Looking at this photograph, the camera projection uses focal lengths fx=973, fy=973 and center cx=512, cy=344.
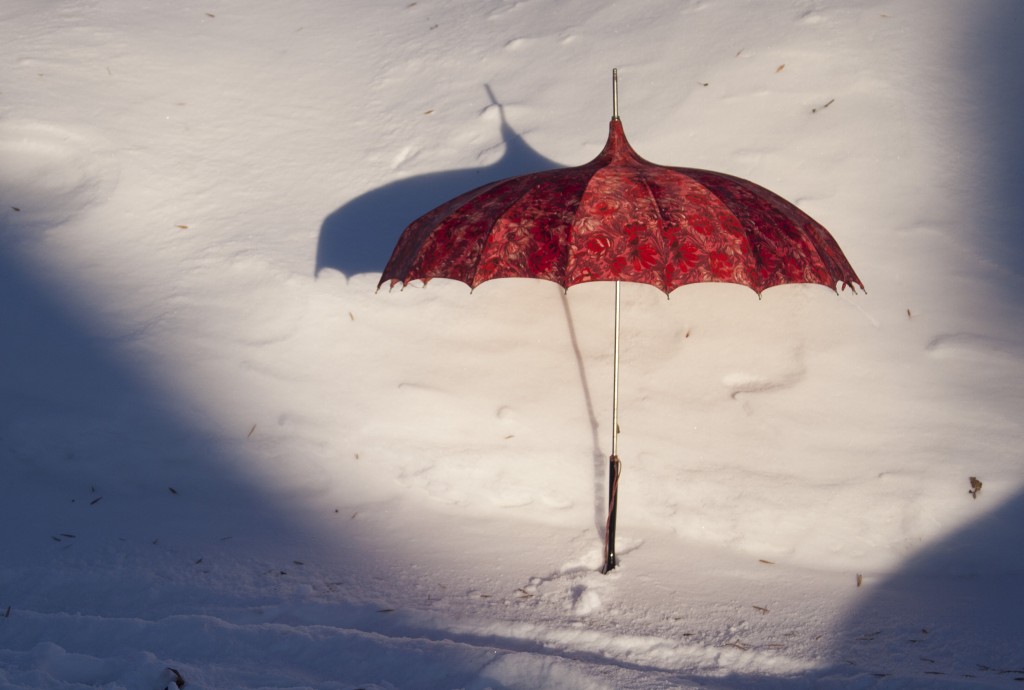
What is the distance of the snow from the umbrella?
1070 mm

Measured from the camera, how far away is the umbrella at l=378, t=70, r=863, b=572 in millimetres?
3186

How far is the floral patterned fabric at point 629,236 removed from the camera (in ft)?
10.5

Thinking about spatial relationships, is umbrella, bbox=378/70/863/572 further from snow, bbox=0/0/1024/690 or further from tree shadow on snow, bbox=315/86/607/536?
tree shadow on snow, bbox=315/86/607/536

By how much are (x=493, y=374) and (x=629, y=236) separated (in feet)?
4.90

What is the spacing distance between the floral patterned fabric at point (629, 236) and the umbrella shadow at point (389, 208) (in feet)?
5.14

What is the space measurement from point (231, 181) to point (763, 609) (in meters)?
3.75

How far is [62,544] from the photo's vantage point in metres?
3.86

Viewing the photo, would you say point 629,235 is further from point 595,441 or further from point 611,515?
point 595,441

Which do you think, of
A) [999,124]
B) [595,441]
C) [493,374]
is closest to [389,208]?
[493,374]

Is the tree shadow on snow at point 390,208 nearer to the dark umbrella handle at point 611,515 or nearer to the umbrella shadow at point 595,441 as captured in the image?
the umbrella shadow at point 595,441

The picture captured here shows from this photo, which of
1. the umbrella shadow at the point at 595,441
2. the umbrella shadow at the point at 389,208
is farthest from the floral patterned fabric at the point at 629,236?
the umbrella shadow at the point at 389,208

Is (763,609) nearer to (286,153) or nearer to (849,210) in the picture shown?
(849,210)

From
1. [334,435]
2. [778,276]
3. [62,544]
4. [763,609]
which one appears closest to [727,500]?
[763,609]

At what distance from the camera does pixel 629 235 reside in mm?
3209
